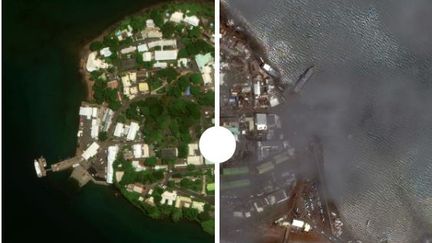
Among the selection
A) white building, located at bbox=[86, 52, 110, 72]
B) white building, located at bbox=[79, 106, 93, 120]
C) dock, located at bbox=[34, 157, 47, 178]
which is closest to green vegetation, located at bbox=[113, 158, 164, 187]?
white building, located at bbox=[79, 106, 93, 120]

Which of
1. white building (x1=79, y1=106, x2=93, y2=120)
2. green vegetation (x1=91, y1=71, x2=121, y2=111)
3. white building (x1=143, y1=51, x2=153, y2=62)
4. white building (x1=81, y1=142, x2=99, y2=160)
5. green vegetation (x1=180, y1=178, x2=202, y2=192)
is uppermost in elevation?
white building (x1=143, y1=51, x2=153, y2=62)

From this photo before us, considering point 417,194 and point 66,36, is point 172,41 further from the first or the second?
point 417,194

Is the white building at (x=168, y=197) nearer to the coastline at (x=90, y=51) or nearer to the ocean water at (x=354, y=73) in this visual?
the coastline at (x=90, y=51)

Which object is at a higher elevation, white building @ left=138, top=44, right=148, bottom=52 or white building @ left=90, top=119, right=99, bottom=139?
white building @ left=138, top=44, right=148, bottom=52

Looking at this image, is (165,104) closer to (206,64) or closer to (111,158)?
(206,64)

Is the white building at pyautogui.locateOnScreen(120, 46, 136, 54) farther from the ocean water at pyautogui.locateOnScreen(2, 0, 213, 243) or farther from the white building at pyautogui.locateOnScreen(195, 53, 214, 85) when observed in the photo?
the white building at pyautogui.locateOnScreen(195, 53, 214, 85)

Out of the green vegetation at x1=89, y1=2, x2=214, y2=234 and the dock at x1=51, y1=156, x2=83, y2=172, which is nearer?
the green vegetation at x1=89, y1=2, x2=214, y2=234

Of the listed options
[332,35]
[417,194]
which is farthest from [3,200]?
[417,194]
